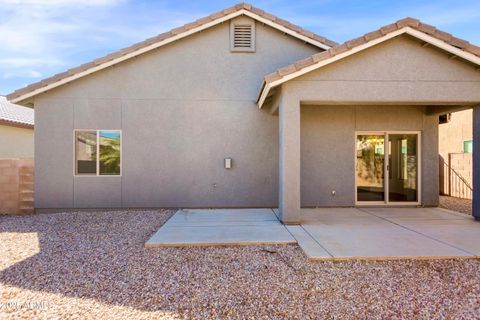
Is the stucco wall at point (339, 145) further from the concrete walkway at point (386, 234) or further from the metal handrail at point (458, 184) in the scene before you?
the metal handrail at point (458, 184)

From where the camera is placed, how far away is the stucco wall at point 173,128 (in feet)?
30.6

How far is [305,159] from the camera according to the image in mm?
9633

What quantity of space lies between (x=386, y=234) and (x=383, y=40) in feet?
15.6

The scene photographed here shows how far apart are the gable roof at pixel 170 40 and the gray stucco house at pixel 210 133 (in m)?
0.03

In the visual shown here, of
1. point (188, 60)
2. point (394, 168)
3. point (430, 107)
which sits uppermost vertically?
point (188, 60)

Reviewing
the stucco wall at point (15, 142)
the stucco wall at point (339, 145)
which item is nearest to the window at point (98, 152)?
the stucco wall at point (339, 145)

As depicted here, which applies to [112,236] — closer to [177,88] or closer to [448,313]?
[177,88]

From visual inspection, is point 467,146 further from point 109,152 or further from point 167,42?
point 109,152

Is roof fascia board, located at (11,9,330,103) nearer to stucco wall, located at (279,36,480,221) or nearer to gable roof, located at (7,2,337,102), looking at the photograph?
gable roof, located at (7,2,337,102)

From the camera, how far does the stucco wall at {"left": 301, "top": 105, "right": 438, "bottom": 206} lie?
9648 mm

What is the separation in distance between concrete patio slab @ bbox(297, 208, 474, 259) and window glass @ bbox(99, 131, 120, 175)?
6.52 meters

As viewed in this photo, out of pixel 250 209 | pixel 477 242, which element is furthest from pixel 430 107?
pixel 250 209

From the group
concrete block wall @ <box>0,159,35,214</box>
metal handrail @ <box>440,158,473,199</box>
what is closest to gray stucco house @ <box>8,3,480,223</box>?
concrete block wall @ <box>0,159,35,214</box>

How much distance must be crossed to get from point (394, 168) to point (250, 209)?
538 cm
